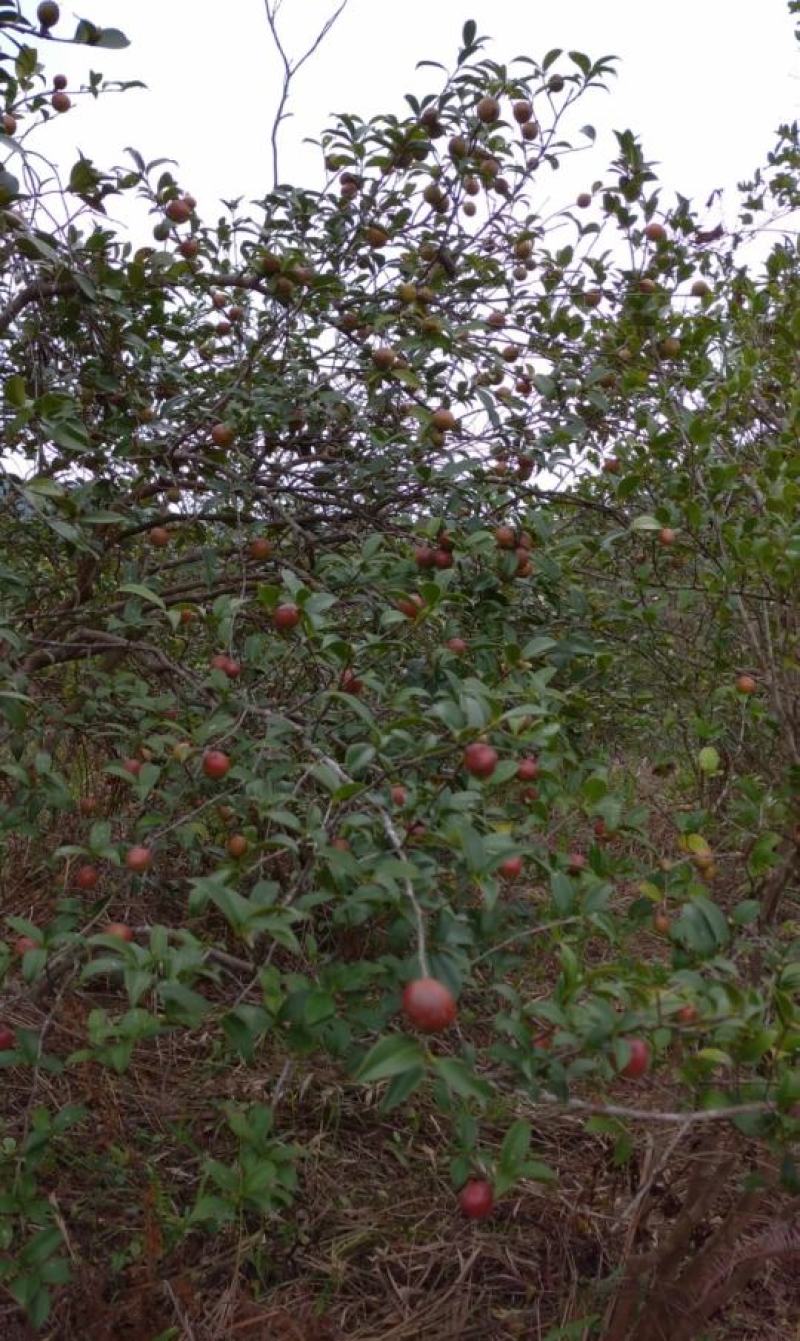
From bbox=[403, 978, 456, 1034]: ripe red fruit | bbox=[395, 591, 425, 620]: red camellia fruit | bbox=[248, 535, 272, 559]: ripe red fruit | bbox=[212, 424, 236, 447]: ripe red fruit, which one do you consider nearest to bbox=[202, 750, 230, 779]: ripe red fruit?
bbox=[395, 591, 425, 620]: red camellia fruit

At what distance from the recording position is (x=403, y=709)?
66.2 inches

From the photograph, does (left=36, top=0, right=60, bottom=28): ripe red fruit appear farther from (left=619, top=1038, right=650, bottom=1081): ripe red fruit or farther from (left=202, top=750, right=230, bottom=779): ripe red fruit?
(left=619, top=1038, right=650, bottom=1081): ripe red fruit

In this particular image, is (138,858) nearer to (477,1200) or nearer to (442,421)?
(477,1200)

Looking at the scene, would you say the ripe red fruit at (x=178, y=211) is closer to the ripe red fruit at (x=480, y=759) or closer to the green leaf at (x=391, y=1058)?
the ripe red fruit at (x=480, y=759)

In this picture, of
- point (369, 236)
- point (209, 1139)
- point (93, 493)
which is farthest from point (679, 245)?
point (209, 1139)

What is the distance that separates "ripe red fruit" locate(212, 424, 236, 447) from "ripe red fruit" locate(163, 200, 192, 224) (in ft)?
2.25

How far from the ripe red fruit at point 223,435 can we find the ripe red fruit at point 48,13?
32.5 inches

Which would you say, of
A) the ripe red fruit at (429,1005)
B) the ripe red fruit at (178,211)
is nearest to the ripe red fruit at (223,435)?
the ripe red fruit at (178,211)

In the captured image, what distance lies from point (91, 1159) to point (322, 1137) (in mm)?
490

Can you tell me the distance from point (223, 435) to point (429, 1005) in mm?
1664

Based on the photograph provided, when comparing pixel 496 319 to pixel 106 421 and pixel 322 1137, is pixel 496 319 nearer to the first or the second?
pixel 106 421

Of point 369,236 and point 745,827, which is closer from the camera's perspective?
point 745,827

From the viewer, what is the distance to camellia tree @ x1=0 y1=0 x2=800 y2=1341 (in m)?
1.33

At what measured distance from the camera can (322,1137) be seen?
2.24m
